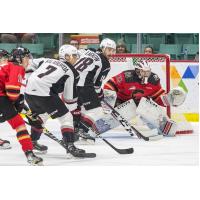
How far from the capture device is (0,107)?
465 cm

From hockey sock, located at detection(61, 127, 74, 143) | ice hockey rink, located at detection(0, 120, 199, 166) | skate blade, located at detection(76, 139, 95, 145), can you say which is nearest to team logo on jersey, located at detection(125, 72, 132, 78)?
ice hockey rink, located at detection(0, 120, 199, 166)

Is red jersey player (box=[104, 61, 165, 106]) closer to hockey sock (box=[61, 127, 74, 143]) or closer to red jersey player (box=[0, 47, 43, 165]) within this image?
hockey sock (box=[61, 127, 74, 143])

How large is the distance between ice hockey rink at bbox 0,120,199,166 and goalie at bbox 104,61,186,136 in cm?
17

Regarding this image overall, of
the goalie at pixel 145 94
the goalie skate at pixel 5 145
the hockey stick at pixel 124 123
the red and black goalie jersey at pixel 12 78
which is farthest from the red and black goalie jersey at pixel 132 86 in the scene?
the red and black goalie jersey at pixel 12 78

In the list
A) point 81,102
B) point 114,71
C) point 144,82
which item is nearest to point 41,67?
point 81,102

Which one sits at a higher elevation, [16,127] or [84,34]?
[84,34]

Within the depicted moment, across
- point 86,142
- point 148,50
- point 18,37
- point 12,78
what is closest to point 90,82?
point 86,142

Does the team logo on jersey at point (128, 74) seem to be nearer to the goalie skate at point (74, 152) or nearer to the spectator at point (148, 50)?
the spectator at point (148, 50)

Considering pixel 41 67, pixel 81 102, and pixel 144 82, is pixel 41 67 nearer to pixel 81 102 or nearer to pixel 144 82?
pixel 81 102

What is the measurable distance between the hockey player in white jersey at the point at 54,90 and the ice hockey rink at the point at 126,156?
224 millimetres

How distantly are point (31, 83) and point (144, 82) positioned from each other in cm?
157

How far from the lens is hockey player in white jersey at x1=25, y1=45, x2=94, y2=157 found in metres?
4.84

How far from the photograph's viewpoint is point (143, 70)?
241 inches

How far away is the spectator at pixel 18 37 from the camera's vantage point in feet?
24.2
